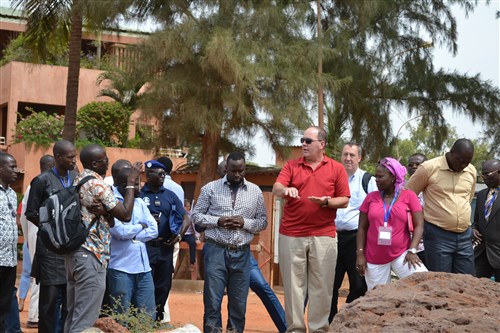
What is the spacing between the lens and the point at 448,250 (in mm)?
9008

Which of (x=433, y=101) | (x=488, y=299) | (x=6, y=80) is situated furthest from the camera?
(x=6, y=80)

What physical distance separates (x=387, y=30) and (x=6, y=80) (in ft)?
49.7

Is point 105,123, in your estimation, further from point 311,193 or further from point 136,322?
point 136,322

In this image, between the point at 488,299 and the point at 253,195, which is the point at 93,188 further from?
the point at 488,299

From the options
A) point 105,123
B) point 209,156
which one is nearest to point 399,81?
point 209,156

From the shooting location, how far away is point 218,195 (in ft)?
30.3

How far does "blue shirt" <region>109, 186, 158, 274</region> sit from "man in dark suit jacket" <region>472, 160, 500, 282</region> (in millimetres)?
3455

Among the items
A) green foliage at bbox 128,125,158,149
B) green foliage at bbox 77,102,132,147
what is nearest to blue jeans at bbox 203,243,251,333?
green foliage at bbox 128,125,158,149

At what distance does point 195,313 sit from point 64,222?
6.36 metres

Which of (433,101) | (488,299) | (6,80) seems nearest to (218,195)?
(488,299)

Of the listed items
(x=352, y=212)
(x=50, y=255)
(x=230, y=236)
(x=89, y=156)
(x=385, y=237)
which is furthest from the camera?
(x=352, y=212)

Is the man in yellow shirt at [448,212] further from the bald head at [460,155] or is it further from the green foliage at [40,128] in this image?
the green foliage at [40,128]

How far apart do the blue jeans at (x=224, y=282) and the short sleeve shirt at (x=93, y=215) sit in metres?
1.71

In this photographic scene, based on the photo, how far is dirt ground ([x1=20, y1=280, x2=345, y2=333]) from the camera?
456 inches
